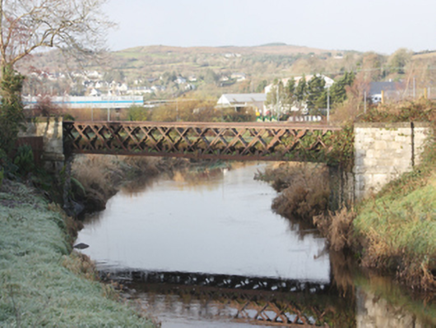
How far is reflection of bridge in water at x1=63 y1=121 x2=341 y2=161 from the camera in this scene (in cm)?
2248

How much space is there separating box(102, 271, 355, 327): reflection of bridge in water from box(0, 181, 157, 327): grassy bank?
2.21 m

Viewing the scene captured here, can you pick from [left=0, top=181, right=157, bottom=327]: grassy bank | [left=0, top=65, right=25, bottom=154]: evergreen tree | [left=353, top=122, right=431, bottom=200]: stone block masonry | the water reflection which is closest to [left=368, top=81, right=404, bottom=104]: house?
the water reflection

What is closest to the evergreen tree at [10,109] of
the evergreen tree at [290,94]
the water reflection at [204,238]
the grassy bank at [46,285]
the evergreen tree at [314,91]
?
the water reflection at [204,238]

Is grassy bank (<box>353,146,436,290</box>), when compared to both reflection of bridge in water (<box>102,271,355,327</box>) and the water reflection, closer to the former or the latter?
the water reflection

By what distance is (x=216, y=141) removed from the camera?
23922mm

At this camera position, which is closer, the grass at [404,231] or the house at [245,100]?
the grass at [404,231]

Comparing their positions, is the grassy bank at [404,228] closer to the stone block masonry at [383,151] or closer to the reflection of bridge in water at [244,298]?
the stone block masonry at [383,151]

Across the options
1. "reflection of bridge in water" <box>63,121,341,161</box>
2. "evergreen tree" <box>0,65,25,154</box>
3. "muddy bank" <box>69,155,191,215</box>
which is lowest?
"muddy bank" <box>69,155,191,215</box>

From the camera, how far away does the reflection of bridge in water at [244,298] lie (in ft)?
47.7

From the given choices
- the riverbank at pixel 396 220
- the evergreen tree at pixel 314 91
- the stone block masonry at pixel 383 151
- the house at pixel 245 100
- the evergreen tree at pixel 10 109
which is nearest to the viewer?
the riverbank at pixel 396 220

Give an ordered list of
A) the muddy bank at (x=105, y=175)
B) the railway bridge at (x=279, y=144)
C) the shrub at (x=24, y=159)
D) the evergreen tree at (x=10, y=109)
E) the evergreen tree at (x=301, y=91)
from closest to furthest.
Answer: the railway bridge at (x=279, y=144) → the evergreen tree at (x=10, y=109) → the shrub at (x=24, y=159) → the muddy bank at (x=105, y=175) → the evergreen tree at (x=301, y=91)

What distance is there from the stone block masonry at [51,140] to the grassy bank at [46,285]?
759cm

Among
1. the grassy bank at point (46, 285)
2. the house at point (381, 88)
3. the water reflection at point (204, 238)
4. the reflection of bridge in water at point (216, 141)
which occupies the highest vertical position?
the house at point (381, 88)

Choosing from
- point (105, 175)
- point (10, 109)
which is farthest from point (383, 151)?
point (105, 175)
